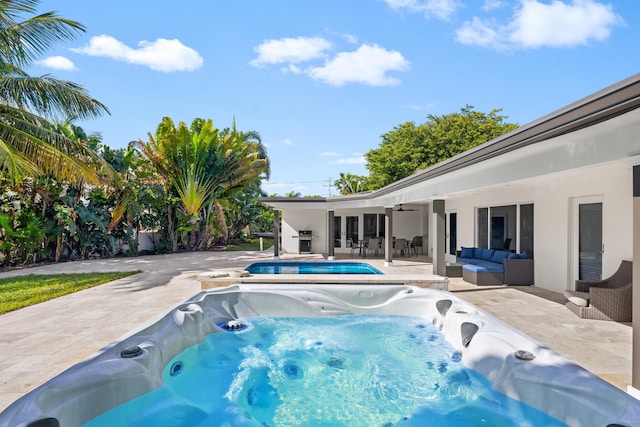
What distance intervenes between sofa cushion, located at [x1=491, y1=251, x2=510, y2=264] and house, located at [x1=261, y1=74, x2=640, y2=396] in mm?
398

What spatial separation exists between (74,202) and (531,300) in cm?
1595

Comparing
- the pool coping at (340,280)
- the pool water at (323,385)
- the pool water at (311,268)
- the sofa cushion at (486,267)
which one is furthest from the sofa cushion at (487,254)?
the pool water at (323,385)

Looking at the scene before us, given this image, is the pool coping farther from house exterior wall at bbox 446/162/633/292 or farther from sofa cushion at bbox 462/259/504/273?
house exterior wall at bbox 446/162/633/292

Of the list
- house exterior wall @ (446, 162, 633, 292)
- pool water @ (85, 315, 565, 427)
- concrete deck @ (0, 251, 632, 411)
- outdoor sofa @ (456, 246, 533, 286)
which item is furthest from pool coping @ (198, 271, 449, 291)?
house exterior wall @ (446, 162, 633, 292)

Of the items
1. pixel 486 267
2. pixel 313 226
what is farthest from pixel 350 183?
pixel 486 267

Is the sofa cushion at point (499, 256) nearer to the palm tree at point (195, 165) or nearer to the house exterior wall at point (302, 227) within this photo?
the house exterior wall at point (302, 227)

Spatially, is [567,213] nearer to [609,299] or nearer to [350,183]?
[609,299]

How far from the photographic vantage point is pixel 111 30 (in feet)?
37.7

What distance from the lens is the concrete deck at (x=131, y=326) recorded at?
13.3ft

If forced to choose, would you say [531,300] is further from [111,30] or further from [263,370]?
[111,30]

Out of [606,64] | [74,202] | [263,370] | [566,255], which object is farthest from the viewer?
[606,64]

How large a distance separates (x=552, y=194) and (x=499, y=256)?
2306 millimetres

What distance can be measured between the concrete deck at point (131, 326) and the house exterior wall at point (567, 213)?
688 mm

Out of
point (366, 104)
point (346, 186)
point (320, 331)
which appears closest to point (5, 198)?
point (320, 331)
